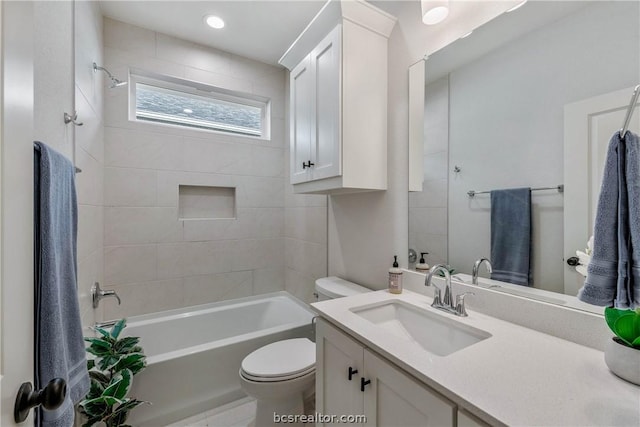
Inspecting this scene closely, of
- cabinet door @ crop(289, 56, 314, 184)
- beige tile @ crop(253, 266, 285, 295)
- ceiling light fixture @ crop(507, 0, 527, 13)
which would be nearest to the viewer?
ceiling light fixture @ crop(507, 0, 527, 13)

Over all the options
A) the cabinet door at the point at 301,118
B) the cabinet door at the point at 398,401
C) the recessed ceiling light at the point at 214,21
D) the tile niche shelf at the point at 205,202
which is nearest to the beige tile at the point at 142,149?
the tile niche shelf at the point at 205,202

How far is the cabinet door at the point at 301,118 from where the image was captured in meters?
1.74

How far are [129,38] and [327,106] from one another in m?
1.82

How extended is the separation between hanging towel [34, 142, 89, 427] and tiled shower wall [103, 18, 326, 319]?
1525 mm

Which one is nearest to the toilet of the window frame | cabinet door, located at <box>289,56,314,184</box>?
cabinet door, located at <box>289,56,314,184</box>

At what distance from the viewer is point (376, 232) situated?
174 cm

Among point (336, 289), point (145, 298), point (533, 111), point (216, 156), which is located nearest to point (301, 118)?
point (216, 156)

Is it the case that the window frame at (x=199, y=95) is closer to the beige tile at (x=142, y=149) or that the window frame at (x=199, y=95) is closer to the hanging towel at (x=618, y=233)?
the beige tile at (x=142, y=149)

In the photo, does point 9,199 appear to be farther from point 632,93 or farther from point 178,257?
point 178,257

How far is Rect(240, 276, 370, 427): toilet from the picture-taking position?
142cm

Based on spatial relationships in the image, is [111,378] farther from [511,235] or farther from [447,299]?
[511,235]

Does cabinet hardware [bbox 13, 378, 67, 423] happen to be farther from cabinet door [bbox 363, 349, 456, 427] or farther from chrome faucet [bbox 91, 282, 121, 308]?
chrome faucet [bbox 91, 282, 121, 308]

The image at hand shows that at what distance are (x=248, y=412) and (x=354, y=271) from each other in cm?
115

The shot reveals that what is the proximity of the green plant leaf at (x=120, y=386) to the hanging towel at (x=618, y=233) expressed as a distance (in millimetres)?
1794
